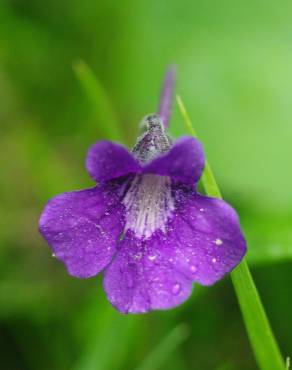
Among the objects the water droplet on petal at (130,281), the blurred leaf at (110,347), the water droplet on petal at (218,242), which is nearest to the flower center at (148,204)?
the water droplet on petal at (130,281)

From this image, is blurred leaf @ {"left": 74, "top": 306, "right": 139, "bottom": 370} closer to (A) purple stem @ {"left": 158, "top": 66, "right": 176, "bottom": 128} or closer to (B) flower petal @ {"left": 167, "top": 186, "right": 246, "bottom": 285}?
(B) flower petal @ {"left": 167, "top": 186, "right": 246, "bottom": 285}

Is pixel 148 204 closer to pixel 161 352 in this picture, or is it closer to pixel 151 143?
pixel 151 143

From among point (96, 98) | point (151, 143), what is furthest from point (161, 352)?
point (96, 98)

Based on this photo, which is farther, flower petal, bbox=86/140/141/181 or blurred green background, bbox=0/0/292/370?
blurred green background, bbox=0/0/292/370

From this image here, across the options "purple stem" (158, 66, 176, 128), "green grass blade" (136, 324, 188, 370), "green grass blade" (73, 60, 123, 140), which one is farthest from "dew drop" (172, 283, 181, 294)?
"green grass blade" (73, 60, 123, 140)

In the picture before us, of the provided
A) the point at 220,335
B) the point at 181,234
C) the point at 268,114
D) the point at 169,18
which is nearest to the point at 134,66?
the point at 169,18

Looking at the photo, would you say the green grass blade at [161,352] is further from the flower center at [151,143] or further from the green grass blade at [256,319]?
the flower center at [151,143]
